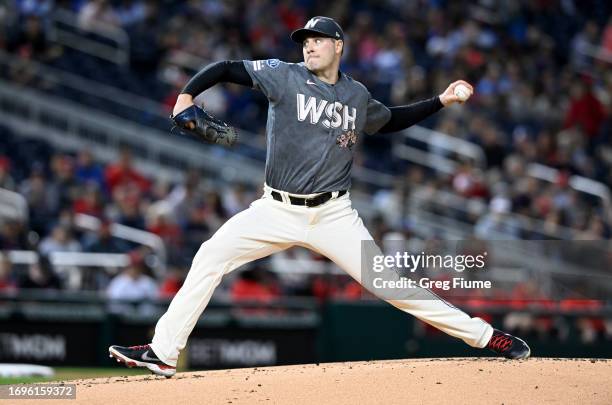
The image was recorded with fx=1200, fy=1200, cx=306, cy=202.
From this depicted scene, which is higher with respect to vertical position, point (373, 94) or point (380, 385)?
point (373, 94)

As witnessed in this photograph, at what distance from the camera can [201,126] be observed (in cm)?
698

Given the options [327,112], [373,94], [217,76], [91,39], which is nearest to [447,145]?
[373,94]

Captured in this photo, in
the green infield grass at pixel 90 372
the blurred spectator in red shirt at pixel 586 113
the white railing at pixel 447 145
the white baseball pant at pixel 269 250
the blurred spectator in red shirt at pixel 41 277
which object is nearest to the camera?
the white baseball pant at pixel 269 250

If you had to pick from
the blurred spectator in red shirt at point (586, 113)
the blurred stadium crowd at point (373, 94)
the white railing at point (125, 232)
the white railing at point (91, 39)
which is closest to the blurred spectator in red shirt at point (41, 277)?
the blurred stadium crowd at point (373, 94)

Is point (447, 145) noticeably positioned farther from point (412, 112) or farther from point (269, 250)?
point (269, 250)

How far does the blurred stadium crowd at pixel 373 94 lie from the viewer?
1376cm

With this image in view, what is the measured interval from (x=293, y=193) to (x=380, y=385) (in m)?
1.26

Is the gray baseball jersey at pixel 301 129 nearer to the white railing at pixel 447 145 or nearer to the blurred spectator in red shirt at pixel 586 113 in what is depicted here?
the white railing at pixel 447 145

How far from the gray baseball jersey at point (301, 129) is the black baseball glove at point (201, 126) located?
0.29 m

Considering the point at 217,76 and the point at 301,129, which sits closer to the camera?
the point at 217,76

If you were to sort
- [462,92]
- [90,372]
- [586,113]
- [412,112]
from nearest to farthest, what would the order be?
[462,92], [412,112], [90,372], [586,113]

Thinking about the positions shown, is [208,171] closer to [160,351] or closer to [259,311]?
[259,311]

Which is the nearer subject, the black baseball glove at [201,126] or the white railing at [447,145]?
the black baseball glove at [201,126]

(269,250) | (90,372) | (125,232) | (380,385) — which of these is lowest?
(90,372)
